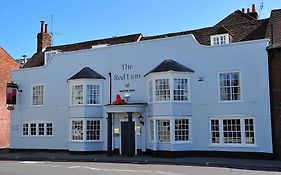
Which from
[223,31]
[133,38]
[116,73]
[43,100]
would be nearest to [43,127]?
[43,100]

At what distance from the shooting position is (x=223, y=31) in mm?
24188

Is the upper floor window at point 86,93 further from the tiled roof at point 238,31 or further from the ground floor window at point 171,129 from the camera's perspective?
the tiled roof at point 238,31

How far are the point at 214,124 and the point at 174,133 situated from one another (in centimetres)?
246

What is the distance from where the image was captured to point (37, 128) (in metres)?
27.7

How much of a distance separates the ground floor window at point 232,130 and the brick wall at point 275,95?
4.01 feet

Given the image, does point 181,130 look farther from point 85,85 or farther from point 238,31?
point 238,31

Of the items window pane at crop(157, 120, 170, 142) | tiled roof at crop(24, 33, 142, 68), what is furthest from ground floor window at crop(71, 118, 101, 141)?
tiled roof at crop(24, 33, 142, 68)

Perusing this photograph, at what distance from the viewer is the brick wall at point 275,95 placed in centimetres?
1980

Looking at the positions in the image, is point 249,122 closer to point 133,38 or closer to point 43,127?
point 133,38

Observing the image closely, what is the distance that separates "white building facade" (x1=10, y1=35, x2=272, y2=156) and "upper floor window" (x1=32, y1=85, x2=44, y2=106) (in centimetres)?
8

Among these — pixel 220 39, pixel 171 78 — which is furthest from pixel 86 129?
pixel 220 39

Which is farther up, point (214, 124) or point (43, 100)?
point (43, 100)

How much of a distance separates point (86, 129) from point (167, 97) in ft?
20.5

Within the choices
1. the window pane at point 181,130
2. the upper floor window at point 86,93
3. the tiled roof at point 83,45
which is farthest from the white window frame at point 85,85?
the tiled roof at point 83,45
